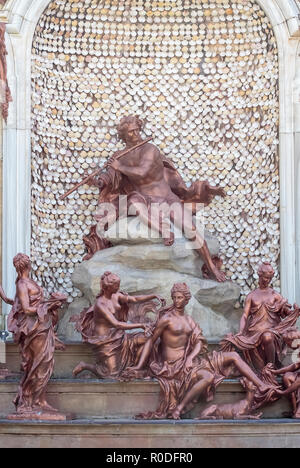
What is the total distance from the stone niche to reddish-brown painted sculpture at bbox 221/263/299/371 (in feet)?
6.51

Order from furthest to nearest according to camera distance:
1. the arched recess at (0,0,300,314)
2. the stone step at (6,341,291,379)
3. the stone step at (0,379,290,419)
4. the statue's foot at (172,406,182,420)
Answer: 1. the arched recess at (0,0,300,314)
2. the stone step at (6,341,291,379)
3. the stone step at (0,379,290,419)
4. the statue's foot at (172,406,182,420)

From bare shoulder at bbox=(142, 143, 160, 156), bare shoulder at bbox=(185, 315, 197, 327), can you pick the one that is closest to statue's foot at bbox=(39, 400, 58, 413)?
bare shoulder at bbox=(185, 315, 197, 327)

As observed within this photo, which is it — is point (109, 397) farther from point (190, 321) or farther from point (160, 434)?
point (190, 321)

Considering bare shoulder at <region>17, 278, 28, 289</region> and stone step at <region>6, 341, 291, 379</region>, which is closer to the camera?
bare shoulder at <region>17, 278, 28, 289</region>

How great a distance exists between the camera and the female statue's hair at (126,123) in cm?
1848

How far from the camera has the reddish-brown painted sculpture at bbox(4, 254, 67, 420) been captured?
1602cm

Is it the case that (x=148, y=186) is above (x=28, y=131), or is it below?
below

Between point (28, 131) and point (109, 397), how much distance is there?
3.98 metres

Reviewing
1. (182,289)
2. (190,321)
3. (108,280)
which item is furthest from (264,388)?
(108,280)

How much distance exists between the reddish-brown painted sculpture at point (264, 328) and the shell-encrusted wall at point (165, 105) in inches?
81.2

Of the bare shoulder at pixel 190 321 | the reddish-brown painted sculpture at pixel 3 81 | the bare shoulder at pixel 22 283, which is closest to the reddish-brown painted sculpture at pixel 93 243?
the reddish-brown painted sculpture at pixel 3 81

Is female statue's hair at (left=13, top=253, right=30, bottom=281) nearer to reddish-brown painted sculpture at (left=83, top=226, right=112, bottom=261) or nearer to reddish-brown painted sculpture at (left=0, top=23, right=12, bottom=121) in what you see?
reddish-brown painted sculpture at (left=83, top=226, right=112, bottom=261)

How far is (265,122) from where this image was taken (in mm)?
19062

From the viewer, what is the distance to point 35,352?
1612cm
